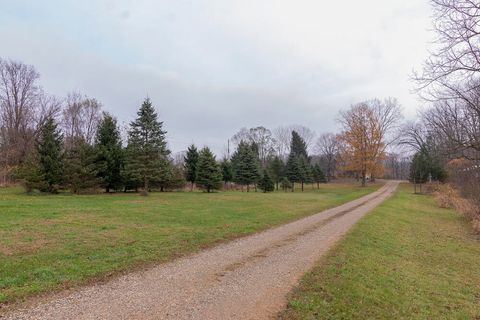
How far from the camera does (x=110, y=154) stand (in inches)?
1265

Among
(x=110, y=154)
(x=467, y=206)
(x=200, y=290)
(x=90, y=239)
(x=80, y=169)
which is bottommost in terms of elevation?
(x=200, y=290)

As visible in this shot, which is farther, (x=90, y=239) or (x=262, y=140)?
(x=262, y=140)

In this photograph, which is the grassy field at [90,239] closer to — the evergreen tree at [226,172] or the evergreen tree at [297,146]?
the evergreen tree at [226,172]

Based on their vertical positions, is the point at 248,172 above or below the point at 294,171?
below

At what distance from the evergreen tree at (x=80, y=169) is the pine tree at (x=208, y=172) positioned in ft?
43.1

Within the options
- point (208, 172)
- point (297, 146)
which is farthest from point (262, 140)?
point (208, 172)

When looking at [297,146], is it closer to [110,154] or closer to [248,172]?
[248,172]

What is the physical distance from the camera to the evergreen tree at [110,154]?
31672 mm

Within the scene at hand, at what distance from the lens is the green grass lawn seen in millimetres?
5582

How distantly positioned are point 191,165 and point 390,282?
1575 inches

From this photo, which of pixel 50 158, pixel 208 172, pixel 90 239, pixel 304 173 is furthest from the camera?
pixel 304 173

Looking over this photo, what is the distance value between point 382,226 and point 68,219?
43.2 ft

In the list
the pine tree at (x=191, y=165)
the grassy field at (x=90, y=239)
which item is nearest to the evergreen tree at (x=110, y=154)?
the pine tree at (x=191, y=165)

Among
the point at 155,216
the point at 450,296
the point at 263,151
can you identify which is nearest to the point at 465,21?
the point at 450,296
